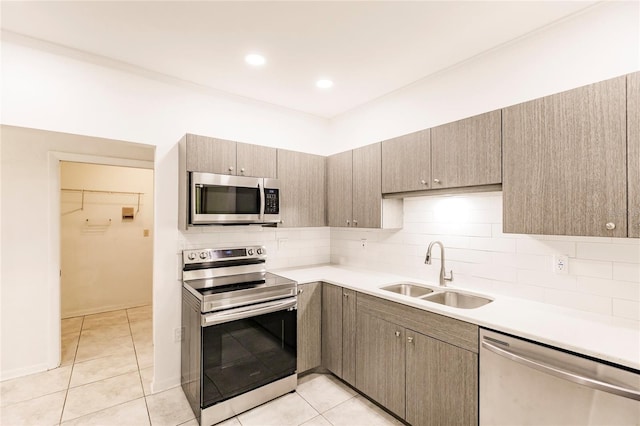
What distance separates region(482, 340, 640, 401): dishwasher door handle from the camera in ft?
4.12

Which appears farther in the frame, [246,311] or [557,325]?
[246,311]

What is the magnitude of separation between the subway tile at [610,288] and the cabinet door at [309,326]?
1.93 meters

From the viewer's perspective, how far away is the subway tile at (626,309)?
1696 millimetres

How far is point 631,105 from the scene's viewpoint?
1486 millimetres

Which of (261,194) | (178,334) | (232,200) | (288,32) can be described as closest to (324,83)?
(288,32)

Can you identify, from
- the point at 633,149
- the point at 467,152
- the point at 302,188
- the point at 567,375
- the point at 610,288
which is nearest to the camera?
the point at 567,375


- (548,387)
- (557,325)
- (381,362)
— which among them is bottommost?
(381,362)

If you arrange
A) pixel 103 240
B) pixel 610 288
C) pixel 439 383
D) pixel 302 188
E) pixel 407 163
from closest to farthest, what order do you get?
pixel 610 288 → pixel 439 383 → pixel 407 163 → pixel 302 188 → pixel 103 240

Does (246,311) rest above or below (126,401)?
above

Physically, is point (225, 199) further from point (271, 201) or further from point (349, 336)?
point (349, 336)

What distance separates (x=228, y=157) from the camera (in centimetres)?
270

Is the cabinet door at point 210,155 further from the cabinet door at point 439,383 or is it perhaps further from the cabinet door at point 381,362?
the cabinet door at point 439,383

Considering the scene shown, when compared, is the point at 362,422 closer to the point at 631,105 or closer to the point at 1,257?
the point at 631,105

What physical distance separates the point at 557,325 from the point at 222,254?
2.55 metres
